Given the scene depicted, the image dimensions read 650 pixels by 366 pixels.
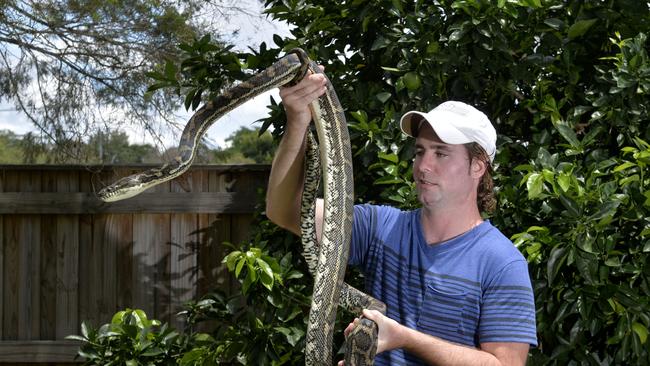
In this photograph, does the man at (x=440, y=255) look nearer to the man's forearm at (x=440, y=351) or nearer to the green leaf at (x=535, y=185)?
the man's forearm at (x=440, y=351)

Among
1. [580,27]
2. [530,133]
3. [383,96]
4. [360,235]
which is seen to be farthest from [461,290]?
[530,133]

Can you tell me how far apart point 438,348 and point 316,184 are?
0.86 meters

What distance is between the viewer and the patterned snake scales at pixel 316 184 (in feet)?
8.77

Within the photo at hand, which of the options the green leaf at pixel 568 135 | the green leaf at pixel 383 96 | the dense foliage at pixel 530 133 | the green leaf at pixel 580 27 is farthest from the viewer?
the green leaf at pixel 383 96

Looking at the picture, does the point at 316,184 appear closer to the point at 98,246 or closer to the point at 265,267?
the point at 265,267

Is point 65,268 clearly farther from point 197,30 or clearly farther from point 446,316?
point 446,316

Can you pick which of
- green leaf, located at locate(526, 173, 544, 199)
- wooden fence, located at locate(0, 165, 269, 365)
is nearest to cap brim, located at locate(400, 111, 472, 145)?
green leaf, located at locate(526, 173, 544, 199)

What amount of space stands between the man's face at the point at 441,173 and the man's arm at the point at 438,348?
44 cm

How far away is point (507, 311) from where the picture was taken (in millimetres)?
2443

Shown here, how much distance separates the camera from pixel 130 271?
6926 mm

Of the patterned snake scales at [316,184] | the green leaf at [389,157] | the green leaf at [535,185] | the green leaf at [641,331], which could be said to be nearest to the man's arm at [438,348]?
the patterned snake scales at [316,184]

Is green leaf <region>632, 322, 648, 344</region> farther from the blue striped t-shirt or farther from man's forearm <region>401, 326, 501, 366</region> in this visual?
man's forearm <region>401, 326, 501, 366</region>

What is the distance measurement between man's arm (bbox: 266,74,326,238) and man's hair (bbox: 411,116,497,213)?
364 mm

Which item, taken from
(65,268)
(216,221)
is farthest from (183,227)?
(65,268)
